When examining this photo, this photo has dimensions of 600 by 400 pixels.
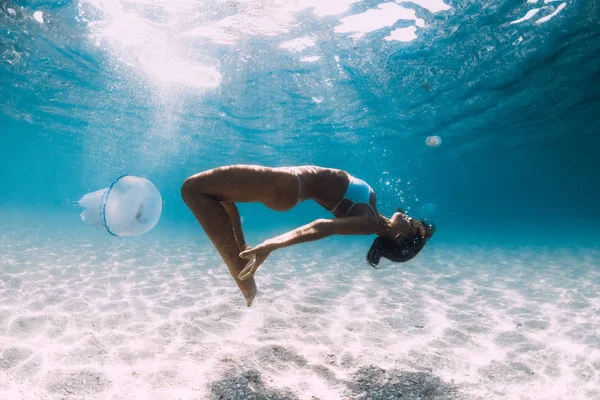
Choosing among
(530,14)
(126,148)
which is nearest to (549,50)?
(530,14)

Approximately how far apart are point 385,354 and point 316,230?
2.45 m

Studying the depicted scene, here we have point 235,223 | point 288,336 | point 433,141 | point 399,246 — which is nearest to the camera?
point 235,223

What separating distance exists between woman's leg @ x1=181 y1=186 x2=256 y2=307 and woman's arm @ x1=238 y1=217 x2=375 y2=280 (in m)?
0.54

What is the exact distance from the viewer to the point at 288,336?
4641mm

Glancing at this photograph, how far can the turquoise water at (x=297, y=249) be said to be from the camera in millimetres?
3779

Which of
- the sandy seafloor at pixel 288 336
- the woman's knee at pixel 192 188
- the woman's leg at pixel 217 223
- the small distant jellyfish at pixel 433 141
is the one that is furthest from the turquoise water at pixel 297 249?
the small distant jellyfish at pixel 433 141

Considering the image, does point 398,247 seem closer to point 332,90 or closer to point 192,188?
point 192,188

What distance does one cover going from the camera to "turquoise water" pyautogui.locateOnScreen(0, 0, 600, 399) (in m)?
3.78

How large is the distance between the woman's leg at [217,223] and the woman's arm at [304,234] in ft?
1.78

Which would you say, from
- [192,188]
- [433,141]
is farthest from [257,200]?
[433,141]

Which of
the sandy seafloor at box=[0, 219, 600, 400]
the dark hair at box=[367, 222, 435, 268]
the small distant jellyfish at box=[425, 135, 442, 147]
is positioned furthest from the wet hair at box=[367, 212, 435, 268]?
the small distant jellyfish at box=[425, 135, 442, 147]

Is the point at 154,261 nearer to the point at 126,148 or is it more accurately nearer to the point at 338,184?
the point at 338,184

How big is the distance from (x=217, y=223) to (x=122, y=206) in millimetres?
1072

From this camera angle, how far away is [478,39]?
41.6ft
